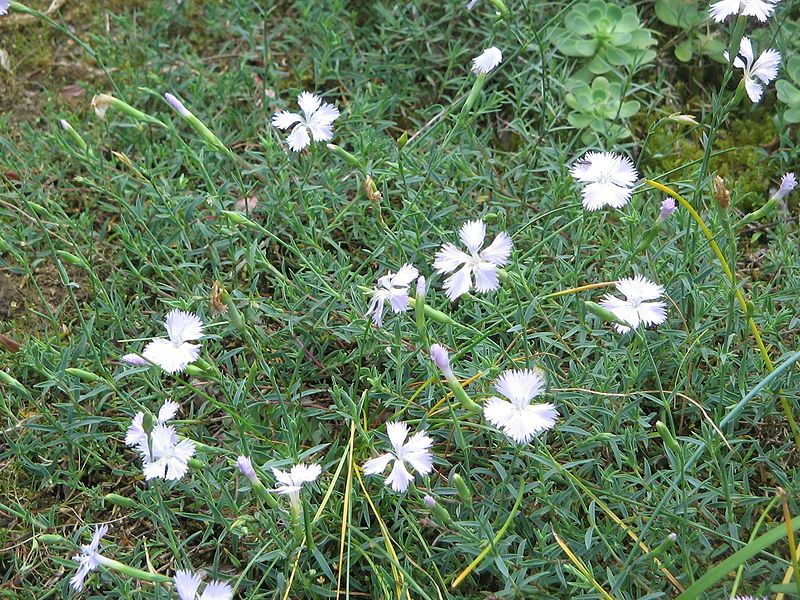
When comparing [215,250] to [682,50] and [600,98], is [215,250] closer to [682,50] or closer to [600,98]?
[600,98]

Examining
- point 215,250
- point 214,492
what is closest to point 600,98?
point 215,250

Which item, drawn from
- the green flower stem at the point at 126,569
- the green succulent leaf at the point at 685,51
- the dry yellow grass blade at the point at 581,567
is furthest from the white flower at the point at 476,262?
the green succulent leaf at the point at 685,51

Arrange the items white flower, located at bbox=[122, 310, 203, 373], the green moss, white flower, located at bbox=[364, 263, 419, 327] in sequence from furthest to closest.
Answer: the green moss < white flower, located at bbox=[364, 263, 419, 327] < white flower, located at bbox=[122, 310, 203, 373]

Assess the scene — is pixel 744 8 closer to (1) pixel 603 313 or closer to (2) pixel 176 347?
(1) pixel 603 313

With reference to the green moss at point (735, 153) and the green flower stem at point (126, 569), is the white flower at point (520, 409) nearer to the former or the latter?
the green flower stem at point (126, 569)

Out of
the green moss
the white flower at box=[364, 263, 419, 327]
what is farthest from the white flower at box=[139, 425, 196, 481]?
the green moss

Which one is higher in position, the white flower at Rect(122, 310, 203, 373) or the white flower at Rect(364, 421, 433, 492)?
the white flower at Rect(122, 310, 203, 373)

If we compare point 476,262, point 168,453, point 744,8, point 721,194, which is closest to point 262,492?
point 168,453

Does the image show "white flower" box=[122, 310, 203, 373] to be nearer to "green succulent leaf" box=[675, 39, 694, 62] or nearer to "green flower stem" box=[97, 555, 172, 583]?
"green flower stem" box=[97, 555, 172, 583]
